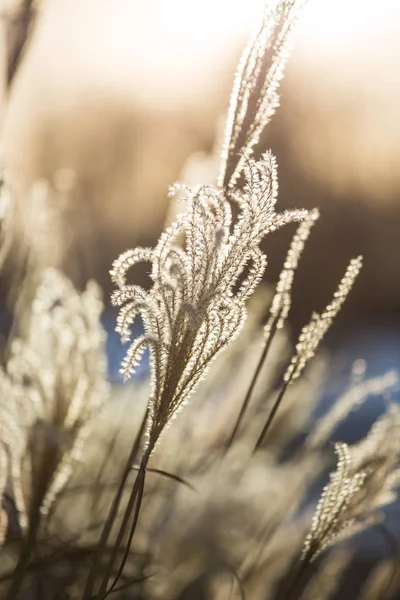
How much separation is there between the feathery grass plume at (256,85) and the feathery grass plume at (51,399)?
248 mm

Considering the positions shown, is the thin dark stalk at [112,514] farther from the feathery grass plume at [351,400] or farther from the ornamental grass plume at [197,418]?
the feathery grass plume at [351,400]

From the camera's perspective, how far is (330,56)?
1.85m

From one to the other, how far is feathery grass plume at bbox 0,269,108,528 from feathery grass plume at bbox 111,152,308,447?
0.13m

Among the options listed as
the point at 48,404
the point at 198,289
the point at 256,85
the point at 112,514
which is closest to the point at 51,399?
the point at 48,404

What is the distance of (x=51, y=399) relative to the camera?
0.69 m

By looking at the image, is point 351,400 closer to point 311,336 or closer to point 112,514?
point 311,336

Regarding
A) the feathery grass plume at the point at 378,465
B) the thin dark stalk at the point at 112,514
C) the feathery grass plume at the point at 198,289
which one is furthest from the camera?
the feathery grass plume at the point at 378,465

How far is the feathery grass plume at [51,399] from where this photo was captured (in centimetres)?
66

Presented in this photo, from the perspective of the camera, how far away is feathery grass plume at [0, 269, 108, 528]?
2.15ft

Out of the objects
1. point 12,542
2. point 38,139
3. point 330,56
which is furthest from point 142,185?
point 12,542

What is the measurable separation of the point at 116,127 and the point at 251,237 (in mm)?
1855

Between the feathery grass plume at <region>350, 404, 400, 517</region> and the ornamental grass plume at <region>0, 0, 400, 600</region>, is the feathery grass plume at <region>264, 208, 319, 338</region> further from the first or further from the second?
the feathery grass plume at <region>350, 404, 400, 517</region>

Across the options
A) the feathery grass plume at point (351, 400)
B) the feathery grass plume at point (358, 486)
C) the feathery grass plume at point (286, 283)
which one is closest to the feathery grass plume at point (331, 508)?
Result: the feathery grass plume at point (358, 486)

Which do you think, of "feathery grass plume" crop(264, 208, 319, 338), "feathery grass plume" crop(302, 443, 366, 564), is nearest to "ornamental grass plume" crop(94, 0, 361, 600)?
"feathery grass plume" crop(264, 208, 319, 338)
